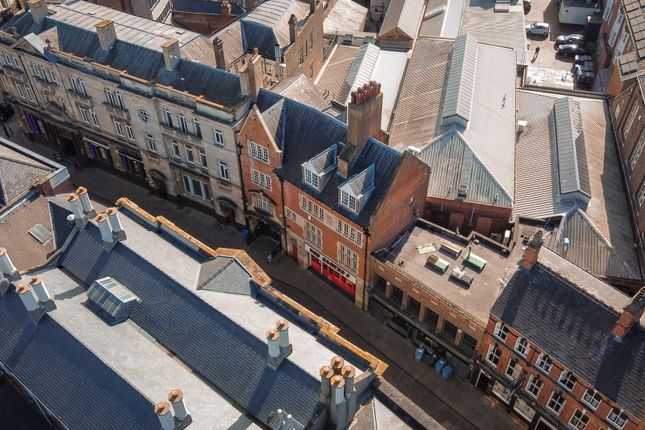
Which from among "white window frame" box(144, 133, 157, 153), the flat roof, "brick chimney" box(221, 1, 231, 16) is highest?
"brick chimney" box(221, 1, 231, 16)

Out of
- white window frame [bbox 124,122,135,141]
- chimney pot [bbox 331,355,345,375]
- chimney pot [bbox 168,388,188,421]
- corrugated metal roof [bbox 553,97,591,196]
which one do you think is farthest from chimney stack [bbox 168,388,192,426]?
corrugated metal roof [bbox 553,97,591,196]

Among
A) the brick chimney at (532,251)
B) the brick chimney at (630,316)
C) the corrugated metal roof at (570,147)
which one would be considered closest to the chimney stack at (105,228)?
the brick chimney at (532,251)

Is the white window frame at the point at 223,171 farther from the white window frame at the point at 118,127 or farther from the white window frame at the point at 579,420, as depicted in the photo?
the white window frame at the point at 579,420

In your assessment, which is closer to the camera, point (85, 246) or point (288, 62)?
point (85, 246)

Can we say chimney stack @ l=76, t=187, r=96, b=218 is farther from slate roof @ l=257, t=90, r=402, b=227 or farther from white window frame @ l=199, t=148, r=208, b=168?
white window frame @ l=199, t=148, r=208, b=168

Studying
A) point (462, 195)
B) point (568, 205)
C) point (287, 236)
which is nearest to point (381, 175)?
point (462, 195)

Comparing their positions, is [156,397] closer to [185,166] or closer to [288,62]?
[185,166]
